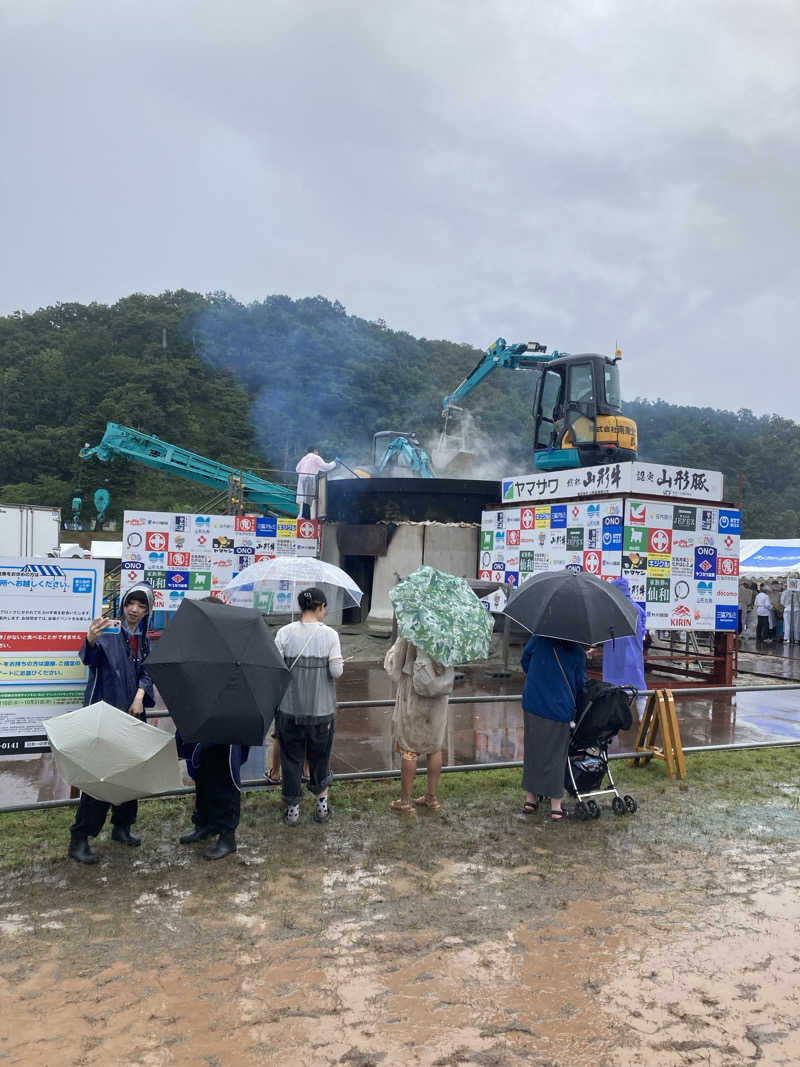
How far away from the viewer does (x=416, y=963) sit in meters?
3.74

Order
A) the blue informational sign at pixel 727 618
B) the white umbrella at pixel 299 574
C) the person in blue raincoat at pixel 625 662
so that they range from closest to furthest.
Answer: the white umbrella at pixel 299 574, the person in blue raincoat at pixel 625 662, the blue informational sign at pixel 727 618

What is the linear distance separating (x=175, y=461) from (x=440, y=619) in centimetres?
1669

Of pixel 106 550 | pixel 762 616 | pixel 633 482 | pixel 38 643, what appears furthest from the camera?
pixel 106 550

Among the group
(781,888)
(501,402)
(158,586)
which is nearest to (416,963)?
(781,888)

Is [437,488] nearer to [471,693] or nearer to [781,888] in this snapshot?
[471,693]

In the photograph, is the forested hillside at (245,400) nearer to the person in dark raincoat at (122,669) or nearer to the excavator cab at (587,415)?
the excavator cab at (587,415)

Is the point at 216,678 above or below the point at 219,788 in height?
above

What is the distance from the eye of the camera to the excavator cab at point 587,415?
1516 cm

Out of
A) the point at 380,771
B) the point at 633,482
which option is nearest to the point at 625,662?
the point at 633,482

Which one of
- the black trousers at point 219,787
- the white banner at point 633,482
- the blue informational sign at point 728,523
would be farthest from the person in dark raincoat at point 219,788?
the blue informational sign at point 728,523

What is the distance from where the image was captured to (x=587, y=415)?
1520 centimetres

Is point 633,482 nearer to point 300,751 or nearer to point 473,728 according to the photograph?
point 473,728

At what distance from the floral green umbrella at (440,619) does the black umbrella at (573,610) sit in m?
0.38

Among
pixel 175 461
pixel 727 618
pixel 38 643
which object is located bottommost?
pixel 38 643
